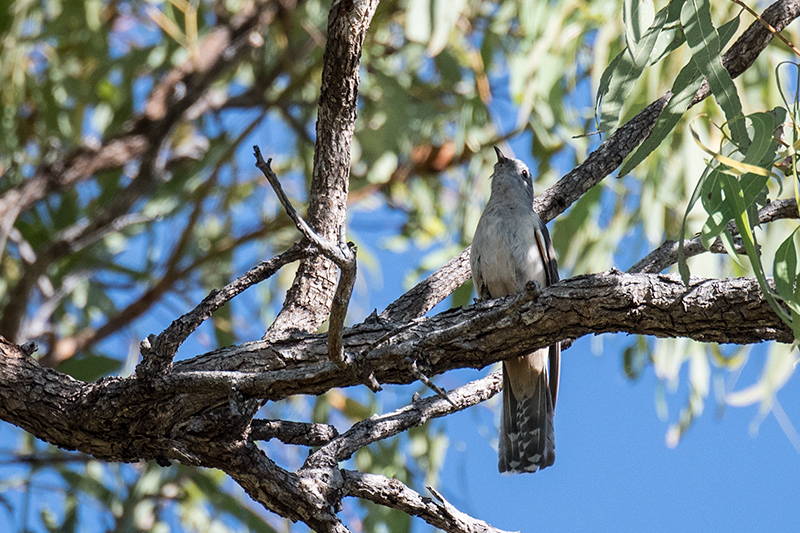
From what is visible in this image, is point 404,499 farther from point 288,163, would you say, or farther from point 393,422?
point 288,163

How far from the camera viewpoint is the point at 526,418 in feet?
12.0

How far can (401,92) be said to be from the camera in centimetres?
514

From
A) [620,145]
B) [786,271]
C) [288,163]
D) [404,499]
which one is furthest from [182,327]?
[288,163]

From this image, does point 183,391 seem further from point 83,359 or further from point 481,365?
point 83,359

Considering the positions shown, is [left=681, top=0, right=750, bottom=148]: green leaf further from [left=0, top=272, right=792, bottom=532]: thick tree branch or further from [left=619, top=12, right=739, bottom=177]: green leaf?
[left=0, top=272, right=792, bottom=532]: thick tree branch

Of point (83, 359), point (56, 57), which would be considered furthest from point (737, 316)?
point (56, 57)

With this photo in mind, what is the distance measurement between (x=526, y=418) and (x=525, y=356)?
30cm

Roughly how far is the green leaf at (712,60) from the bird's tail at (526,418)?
1.64m

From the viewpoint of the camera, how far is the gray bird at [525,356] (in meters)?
3.53

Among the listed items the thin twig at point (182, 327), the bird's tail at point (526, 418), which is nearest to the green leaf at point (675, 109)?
the thin twig at point (182, 327)

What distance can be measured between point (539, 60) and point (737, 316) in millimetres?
2500

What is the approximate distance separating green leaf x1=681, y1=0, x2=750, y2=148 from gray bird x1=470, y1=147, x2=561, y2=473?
4.26ft

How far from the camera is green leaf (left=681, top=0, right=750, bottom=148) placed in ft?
6.91

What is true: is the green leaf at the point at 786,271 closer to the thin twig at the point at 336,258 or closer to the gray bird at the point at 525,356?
the thin twig at the point at 336,258
